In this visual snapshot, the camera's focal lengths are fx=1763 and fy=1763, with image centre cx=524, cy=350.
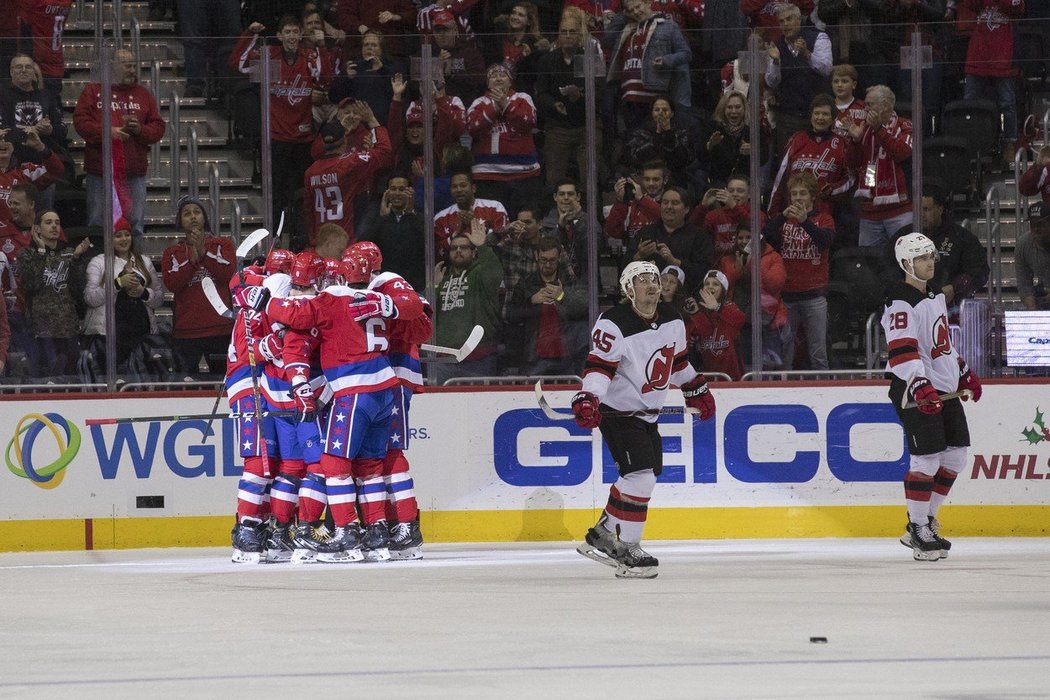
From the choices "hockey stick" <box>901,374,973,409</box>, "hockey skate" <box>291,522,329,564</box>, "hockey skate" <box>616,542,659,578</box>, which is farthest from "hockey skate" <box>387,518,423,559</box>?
"hockey stick" <box>901,374,973,409</box>

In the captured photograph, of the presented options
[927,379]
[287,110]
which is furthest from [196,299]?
[927,379]

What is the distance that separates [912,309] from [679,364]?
51.6 inches

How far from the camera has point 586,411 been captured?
8258 millimetres

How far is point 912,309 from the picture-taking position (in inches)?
359

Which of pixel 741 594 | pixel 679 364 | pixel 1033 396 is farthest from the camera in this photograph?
pixel 1033 396

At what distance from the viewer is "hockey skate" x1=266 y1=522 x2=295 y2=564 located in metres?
9.50

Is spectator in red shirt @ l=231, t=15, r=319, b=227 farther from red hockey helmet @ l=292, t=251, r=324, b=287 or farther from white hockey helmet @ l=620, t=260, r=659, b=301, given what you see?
white hockey helmet @ l=620, t=260, r=659, b=301

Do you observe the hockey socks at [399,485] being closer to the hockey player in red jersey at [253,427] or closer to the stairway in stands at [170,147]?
the hockey player in red jersey at [253,427]

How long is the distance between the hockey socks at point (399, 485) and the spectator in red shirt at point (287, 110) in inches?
71.9

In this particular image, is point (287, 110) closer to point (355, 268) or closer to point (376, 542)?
point (355, 268)

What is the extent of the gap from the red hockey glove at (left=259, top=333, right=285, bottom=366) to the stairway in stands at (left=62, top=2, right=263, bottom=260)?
1317 mm

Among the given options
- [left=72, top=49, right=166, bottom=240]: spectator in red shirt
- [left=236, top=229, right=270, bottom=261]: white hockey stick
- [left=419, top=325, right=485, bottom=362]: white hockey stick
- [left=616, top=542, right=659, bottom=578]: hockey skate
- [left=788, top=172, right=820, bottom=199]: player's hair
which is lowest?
[left=616, top=542, right=659, bottom=578]: hockey skate

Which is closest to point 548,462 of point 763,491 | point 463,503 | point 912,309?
point 463,503

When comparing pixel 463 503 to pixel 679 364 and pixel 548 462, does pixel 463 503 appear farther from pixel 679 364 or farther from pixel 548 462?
pixel 679 364
